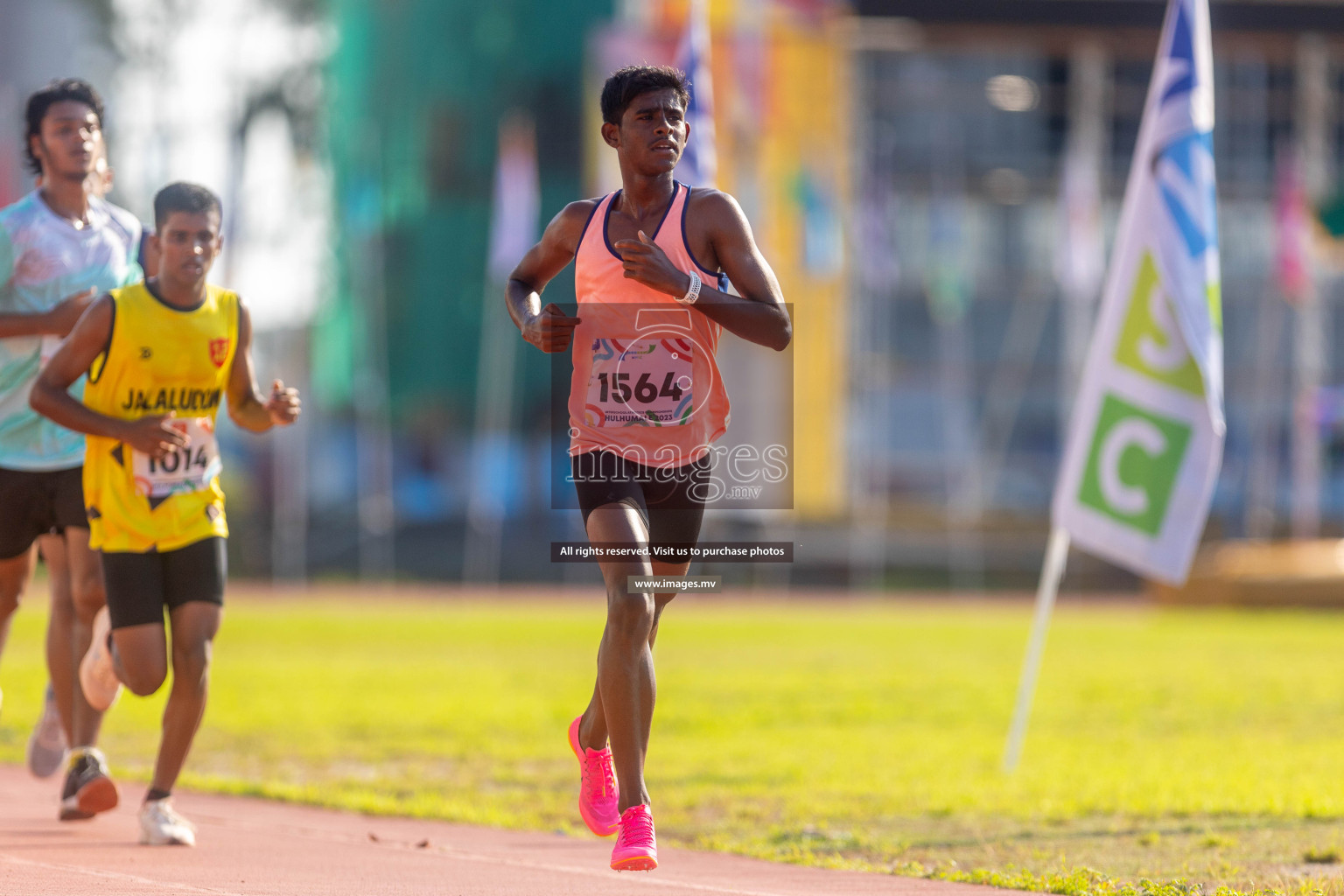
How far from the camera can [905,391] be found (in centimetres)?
4597

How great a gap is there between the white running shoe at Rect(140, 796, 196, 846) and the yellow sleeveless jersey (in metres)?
0.96

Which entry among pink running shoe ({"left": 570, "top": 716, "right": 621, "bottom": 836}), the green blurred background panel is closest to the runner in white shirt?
pink running shoe ({"left": 570, "top": 716, "right": 621, "bottom": 836})

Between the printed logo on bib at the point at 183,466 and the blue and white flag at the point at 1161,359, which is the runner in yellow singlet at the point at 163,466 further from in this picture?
the blue and white flag at the point at 1161,359

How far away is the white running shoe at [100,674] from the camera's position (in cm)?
697

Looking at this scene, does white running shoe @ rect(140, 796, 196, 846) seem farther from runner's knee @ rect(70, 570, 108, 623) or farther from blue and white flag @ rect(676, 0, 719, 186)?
blue and white flag @ rect(676, 0, 719, 186)

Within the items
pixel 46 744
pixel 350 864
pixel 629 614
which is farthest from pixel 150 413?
pixel 629 614

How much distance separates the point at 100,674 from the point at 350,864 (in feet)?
4.33

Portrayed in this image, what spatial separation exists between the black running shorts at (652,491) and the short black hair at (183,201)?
189cm

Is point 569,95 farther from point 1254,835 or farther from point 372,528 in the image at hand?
point 1254,835

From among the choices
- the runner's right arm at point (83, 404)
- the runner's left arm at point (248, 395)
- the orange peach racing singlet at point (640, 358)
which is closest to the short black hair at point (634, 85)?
the orange peach racing singlet at point (640, 358)

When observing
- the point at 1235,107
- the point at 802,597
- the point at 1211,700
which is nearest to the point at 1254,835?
the point at 1211,700

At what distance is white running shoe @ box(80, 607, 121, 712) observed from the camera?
6.97m

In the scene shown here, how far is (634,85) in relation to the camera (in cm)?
568

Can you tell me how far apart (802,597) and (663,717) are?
Result: 861 inches
